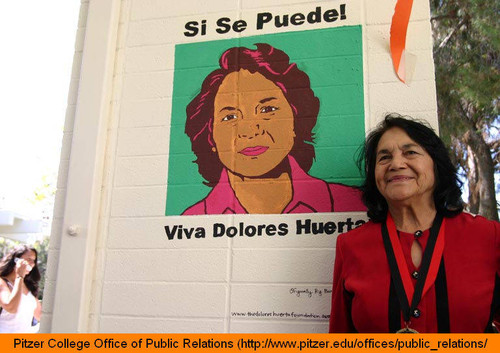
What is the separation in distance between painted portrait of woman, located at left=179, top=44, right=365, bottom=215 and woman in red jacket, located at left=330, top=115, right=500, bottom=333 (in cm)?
26

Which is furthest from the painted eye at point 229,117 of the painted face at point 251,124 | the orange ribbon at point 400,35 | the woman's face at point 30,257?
the woman's face at point 30,257

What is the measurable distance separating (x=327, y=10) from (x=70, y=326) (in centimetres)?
164

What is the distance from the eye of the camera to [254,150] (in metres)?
1.85

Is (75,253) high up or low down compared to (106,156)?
down

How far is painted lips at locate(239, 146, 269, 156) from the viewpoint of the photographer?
1839 mm

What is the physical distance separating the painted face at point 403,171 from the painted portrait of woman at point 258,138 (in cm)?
26

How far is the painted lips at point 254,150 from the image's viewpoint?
72.4 inches

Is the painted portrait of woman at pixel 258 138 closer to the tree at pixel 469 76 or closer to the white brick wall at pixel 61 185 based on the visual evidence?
the white brick wall at pixel 61 185

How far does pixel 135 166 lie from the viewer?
196 centimetres

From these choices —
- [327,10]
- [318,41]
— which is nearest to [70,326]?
[318,41]

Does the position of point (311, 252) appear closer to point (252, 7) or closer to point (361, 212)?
point (361, 212)

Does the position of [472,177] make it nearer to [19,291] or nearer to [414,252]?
[414,252]

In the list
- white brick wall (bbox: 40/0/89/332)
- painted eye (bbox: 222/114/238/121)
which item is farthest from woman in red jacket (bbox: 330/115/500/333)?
white brick wall (bbox: 40/0/89/332)
